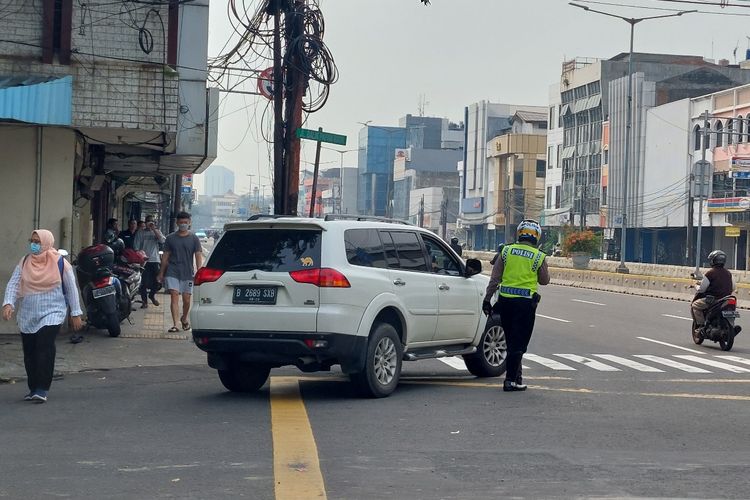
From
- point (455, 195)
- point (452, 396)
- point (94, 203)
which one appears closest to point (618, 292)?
point (94, 203)

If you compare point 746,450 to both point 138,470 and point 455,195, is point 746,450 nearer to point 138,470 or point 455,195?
point 138,470

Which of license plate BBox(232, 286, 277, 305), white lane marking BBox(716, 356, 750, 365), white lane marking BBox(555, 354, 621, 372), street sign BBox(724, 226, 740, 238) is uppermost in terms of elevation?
street sign BBox(724, 226, 740, 238)

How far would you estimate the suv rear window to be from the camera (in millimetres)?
10414

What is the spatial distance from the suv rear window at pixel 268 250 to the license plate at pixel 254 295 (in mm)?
198

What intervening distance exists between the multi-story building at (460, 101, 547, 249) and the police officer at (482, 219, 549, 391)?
99.0 metres

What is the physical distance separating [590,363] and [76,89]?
26.4 feet

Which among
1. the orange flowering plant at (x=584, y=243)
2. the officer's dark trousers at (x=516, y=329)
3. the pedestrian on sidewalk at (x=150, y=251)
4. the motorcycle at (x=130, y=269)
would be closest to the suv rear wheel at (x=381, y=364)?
the officer's dark trousers at (x=516, y=329)

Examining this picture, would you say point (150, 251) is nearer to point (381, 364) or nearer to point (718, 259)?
point (718, 259)

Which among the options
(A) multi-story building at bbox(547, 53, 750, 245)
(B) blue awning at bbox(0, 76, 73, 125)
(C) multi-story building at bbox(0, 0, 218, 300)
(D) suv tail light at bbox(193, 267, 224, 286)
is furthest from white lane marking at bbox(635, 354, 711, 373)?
(A) multi-story building at bbox(547, 53, 750, 245)

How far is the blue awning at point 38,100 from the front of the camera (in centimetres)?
1402

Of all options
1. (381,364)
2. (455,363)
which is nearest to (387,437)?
(381,364)

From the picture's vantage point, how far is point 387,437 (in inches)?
338

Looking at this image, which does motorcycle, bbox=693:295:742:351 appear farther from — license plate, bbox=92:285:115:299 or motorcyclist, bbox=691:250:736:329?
license plate, bbox=92:285:115:299

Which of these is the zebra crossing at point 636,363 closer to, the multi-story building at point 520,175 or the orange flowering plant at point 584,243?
the orange flowering plant at point 584,243
